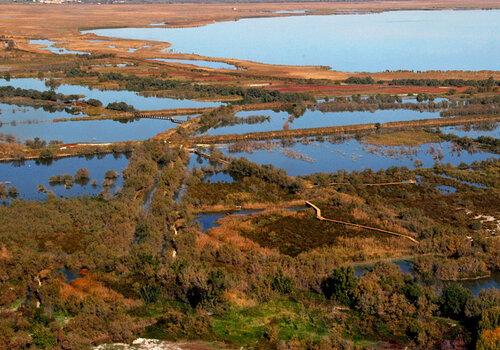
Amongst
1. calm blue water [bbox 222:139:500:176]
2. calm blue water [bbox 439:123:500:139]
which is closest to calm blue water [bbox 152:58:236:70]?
calm blue water [bbox 439:123:500:139]

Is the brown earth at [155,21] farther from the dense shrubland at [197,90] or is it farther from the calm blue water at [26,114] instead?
the calm blue water at [26,114]

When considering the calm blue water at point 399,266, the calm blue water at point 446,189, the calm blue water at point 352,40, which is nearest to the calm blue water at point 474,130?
the calm blue water at point 446,189

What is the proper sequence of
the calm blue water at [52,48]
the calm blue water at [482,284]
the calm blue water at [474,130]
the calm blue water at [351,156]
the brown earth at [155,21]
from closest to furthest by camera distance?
1. the calm blue water at [482,284]
2. the calm blue water at [351,156]
3. the calm blue water at [474,130]
4. the brown earth at [155,21]
5. the calm blue water at [52,48]

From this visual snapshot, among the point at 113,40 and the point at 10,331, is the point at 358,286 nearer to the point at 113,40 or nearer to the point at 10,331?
the point at 10,331

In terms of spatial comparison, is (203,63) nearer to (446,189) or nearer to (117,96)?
(117,96)

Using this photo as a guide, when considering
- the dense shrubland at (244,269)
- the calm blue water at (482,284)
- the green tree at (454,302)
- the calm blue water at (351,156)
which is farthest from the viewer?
the calm blue water at (351,156)

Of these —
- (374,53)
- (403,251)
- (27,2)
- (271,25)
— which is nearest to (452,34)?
(374,53)

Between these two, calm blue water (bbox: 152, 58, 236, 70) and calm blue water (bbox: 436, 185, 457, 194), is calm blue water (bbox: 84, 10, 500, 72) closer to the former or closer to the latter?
calm blue water (bbox: 152, 58, 236, 70)
